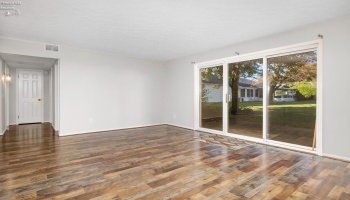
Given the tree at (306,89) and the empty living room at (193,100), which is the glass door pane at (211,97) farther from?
the tree at (306,89)

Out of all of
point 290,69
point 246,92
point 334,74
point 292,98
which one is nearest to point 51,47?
point 246,92

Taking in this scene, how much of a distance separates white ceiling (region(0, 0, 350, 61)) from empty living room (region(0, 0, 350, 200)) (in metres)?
0.03

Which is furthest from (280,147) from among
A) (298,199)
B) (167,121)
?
(167,121)

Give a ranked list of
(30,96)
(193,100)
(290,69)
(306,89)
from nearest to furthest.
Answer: (306,89) → (290,69) → (193,100) → (30,96)

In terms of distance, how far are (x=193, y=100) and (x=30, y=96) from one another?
6.49m

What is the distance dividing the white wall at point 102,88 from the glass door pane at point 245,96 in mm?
2885

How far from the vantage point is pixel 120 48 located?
5.36 meters

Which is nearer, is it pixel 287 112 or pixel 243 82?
pixel 287 112

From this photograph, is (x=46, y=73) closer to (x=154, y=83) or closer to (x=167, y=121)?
(x=154, y=83)

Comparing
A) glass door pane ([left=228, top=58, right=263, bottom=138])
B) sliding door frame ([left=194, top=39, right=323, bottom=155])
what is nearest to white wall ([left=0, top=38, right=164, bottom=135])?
sliding door frame ([left=194, top=39, right=323, bottom=155])

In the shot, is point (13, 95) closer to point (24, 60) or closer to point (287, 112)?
point (24, 60)

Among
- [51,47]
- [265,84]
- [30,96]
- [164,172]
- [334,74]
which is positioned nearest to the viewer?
[164,172]

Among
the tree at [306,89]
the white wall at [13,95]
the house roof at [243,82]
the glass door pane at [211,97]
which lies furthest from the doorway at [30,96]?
the tree at [306,89]

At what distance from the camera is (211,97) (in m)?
5.90
